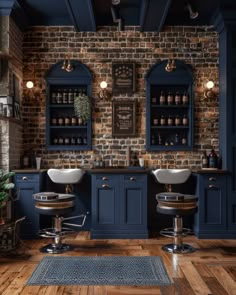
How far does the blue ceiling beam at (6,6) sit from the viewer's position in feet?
17.3

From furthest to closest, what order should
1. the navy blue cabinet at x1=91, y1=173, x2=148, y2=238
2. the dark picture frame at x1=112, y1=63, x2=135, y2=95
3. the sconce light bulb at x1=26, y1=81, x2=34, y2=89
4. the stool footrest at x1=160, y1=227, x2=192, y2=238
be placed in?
the dark picture frame at x1=112, y1=63, x2=135, y2=95
the sconce light bulb at x1=26, y1=81, x2=34, y2=89
the navy blue cabinet at x1=91, y1=173, x2=148, y2=238
the stool footrest at x1=160, y1=227, x2=192, y2=238

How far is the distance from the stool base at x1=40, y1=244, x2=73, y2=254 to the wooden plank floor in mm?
88

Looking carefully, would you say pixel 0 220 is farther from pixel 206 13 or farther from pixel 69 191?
pixel 206 13

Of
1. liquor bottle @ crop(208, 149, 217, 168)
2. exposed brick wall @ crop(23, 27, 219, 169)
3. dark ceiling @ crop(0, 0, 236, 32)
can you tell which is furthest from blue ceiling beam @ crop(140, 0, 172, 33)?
liquor bottle @ crop(208, 149, 217, 168)

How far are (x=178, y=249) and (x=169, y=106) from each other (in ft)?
7.73

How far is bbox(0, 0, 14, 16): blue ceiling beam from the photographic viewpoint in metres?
5.26

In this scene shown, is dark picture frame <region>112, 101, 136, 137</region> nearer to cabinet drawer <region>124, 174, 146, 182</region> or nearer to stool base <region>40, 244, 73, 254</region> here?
cabinet drawer <region>124, 174, 146, 182</region>

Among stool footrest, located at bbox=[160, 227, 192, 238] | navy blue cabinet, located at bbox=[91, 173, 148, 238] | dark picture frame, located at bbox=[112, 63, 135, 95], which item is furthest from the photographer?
dark picture frame, located at bbox=[112, 63, 135, 95]

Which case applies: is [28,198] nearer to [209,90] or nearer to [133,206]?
[133,206]

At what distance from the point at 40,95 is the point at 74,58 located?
80 cm

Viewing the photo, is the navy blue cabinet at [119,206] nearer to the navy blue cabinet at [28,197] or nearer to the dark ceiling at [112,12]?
the navy blue cabinet at [28,197]

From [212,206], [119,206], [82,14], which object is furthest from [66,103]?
[212,206]

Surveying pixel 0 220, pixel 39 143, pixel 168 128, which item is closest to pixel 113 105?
pixel 168 128

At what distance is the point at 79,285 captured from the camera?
11.5 feet
